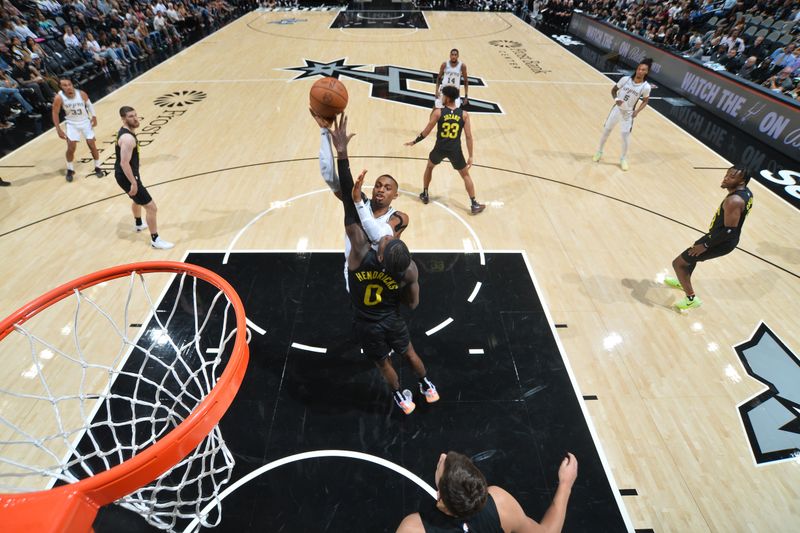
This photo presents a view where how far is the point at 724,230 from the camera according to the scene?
434 centimetres

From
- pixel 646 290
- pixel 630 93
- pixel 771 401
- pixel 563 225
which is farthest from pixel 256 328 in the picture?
pixel 630 93

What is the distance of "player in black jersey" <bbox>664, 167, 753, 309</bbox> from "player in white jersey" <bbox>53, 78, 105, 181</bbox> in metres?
8.58

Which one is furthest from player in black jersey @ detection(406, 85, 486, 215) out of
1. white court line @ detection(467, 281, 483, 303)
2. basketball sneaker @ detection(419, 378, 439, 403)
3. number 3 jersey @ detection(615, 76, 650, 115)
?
basketball sneaker @ detection(419, 378, 439, 403)

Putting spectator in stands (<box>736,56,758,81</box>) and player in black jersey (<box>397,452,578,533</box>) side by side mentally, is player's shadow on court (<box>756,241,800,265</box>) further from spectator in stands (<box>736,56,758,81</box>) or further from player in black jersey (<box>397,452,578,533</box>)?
spectator in stands (<box>736,56,758,81</box>)

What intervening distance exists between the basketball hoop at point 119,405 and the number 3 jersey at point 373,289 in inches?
33.0

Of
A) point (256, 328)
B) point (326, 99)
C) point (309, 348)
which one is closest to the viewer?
point (326, 99)

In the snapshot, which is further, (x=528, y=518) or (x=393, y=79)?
(x=393, y=79)

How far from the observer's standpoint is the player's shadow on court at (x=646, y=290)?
4992 mm

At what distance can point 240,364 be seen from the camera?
7.68 ft

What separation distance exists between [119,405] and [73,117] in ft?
18.1

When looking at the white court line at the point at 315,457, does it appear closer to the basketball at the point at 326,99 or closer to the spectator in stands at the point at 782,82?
the basketball at the point at 326,99

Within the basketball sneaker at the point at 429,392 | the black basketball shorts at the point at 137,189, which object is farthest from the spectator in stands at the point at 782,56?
the black basketball shorts at the point at 137,189

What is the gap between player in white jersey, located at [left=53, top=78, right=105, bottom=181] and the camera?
671cm

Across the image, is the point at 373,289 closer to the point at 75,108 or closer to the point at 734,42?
the point at 75,108
